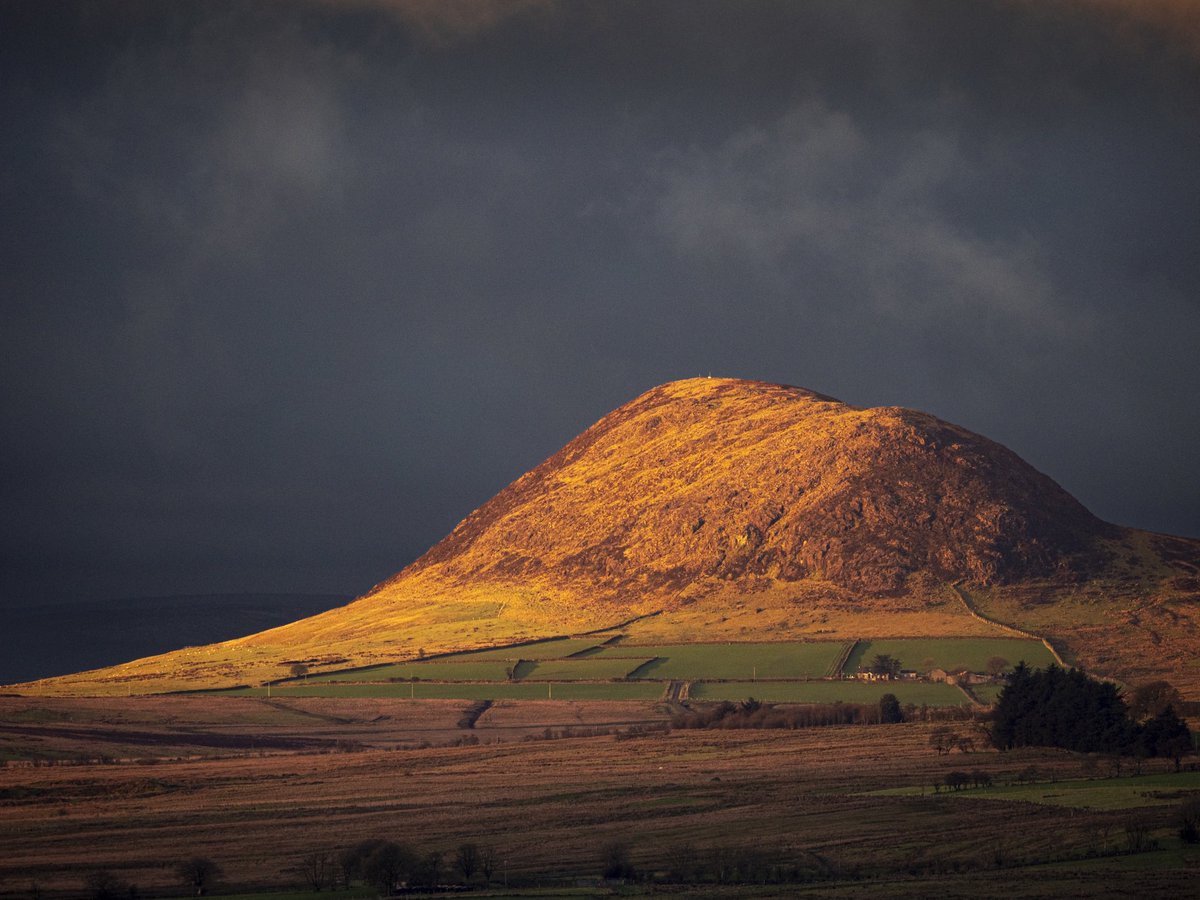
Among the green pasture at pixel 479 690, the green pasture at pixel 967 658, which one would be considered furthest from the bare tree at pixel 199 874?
the green pasture at pixel 967 658

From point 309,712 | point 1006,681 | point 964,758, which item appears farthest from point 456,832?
point 1006,681

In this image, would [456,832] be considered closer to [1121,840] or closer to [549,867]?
[549,867]

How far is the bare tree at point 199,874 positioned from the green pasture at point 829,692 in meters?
101

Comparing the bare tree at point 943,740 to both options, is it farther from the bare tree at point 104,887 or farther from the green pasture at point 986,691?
the bare tree at point 104,887

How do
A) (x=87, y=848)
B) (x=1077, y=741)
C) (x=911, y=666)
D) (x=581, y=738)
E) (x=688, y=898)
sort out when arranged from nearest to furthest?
1. (x=688, y=898)
2. (x=87, y=848)
3. (x=1077, y=741)
4. (x=581, y=738)
5. (x=911, y=666)

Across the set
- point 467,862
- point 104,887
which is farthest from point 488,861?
point 104,887

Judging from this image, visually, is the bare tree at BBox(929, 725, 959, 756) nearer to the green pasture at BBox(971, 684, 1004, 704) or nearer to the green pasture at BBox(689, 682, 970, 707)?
the green pasture at BBox(689, 682, 970, 707)

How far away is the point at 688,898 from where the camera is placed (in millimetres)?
70000

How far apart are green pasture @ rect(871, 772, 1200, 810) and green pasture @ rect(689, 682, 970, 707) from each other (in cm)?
5901

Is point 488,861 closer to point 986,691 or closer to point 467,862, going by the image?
point 467,862

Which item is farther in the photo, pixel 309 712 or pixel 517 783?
pixel 309 712

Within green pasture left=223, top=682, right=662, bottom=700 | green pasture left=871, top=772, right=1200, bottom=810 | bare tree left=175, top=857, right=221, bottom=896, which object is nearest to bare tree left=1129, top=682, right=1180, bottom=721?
green pasture left=871, top=772, right=1200, bottom=810

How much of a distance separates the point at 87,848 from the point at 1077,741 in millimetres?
79808

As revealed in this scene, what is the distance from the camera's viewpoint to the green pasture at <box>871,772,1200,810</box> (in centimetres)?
9169
